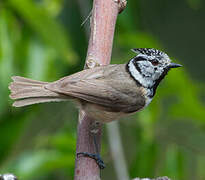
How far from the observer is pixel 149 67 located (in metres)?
2.79

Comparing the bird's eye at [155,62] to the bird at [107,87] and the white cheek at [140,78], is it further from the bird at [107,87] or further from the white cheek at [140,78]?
the white cheek at [140,78]

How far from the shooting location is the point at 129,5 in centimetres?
339

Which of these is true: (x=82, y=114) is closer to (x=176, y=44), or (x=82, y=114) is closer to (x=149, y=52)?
(x=149, y=52)

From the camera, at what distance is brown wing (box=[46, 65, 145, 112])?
2.58m

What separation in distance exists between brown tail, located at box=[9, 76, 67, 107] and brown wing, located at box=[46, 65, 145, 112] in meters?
0.07

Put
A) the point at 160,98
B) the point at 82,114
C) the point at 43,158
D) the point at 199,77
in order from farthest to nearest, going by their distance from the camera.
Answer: the point at 199,77 → the point at 160,98 → the point at 43,158 → the point at 82,114

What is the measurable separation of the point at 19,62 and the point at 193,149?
1.22 metres

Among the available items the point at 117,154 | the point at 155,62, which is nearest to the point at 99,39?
the point at 155,62

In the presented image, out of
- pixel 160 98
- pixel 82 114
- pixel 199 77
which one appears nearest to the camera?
pixel 82 114

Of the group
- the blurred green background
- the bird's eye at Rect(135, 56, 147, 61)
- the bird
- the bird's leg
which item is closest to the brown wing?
the bird

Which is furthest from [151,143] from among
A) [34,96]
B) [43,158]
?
[34,96]

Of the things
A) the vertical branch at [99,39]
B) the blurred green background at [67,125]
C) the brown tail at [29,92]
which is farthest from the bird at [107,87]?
the blurred green background at [67,125]

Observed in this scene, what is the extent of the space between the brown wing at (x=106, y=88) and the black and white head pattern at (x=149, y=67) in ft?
0.16

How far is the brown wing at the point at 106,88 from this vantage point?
2.58 meters
